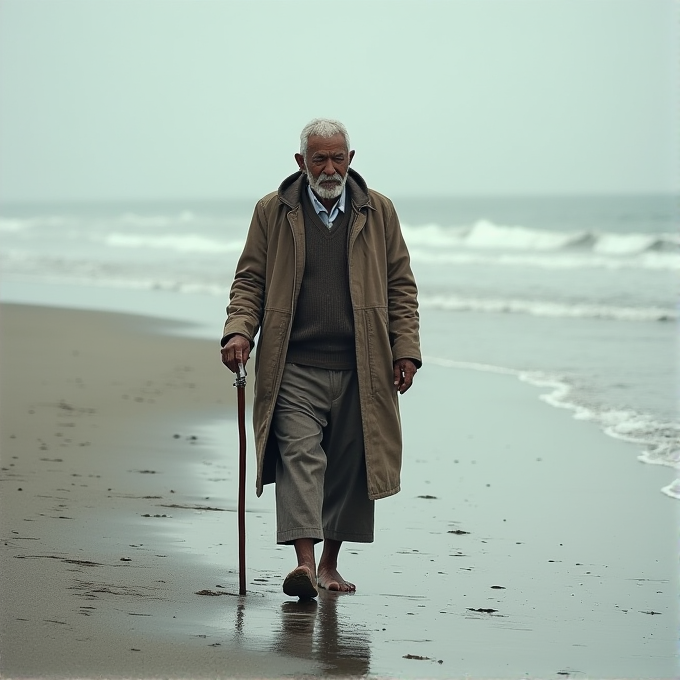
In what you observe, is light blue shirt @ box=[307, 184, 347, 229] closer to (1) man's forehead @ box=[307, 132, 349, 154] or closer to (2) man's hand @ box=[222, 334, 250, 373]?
(1) man's forehead @ box=[307, 132, 349, 154]

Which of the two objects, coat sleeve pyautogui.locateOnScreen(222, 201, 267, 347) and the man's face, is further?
coat sleeve pyautogui.locateOnScreen(222, 201, 267, 347)

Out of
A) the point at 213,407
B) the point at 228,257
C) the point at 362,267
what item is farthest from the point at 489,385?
the point at 228,257

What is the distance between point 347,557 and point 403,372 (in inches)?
39.9

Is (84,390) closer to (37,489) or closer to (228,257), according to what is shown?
(37,489)

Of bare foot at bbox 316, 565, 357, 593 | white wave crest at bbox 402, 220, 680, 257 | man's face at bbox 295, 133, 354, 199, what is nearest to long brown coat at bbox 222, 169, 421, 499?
man's face at bbox 295, 133, 354, 199

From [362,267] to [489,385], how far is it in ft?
20.0

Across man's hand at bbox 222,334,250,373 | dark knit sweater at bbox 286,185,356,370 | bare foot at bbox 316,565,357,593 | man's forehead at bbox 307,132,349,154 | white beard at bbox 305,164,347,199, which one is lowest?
bare foot at bbox 316,565,357,593

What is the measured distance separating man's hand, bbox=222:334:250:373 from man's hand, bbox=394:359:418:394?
59 cm

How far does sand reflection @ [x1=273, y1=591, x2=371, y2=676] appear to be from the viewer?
12.3ft

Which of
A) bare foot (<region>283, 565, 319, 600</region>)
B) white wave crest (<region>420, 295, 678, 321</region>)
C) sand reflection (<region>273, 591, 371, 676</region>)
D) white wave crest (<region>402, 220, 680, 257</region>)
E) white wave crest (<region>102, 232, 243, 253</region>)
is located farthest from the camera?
white wave crest (<region>102, 232, 243, 253</region>)

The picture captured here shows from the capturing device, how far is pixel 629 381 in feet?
34.9

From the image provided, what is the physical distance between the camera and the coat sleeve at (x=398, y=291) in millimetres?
4766

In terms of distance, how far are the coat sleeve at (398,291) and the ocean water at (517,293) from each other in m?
2.50

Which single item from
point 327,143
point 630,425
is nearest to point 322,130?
point 327,143
